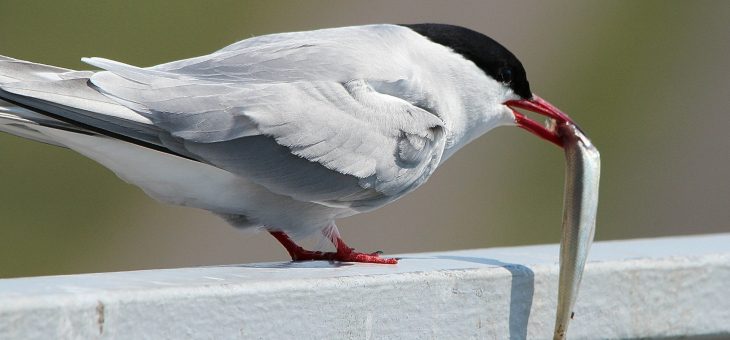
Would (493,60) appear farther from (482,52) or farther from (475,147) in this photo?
(475,147)

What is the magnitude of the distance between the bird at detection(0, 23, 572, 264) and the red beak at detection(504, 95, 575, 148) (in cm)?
2

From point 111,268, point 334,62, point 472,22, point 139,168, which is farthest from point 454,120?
point 472,22

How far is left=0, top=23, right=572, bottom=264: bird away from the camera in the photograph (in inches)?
109

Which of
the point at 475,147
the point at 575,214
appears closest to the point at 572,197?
the point at 575,214

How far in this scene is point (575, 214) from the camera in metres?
2.79

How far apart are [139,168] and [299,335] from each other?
85 centimetres

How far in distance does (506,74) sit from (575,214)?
0.68 meters

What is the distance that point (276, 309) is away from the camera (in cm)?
219

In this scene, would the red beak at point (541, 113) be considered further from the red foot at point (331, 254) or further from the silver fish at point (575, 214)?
the red foot at point (331, 254)

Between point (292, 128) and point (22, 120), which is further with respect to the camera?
point (292, 128)

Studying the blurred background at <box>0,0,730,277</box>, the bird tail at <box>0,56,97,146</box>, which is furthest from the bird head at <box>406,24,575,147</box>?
the blurred background at <box>0,0,730,277</box>

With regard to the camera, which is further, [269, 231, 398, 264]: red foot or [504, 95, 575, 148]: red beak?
[504, 95, 575, 148]: red beak

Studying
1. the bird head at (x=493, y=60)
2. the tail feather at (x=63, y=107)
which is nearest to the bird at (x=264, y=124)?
the tail feather at (x=63, y=107)

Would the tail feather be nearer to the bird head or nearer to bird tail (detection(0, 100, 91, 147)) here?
bird tail (detection(0, 100, 91, 147))
